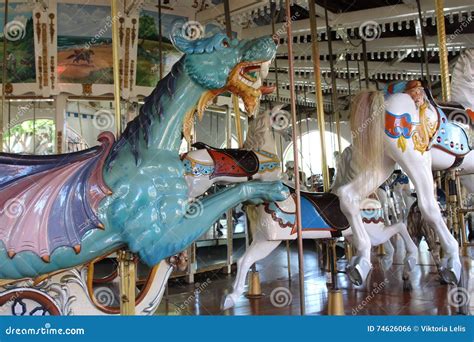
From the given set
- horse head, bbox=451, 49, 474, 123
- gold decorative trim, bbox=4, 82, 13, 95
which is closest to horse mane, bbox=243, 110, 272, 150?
horse head, bbox=451, 49, 474, 123

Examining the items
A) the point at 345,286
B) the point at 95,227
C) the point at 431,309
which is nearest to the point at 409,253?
the point at 345,286

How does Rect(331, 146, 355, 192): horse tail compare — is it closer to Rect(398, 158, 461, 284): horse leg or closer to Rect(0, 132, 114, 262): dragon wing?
Rect(398, 158, 461, 284): horse leg

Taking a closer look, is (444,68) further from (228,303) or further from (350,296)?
(228,303)

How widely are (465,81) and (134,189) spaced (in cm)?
221

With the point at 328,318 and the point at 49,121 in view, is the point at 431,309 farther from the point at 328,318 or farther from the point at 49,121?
the point at 49,121

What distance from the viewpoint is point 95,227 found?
1547 mm

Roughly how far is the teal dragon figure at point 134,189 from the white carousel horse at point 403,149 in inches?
33.8

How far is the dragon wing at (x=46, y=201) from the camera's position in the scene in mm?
1490

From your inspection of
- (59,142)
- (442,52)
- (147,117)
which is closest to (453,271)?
(442,52)

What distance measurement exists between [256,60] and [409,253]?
8.00ft

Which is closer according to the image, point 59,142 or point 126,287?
point 126,287

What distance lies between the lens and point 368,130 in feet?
8.03

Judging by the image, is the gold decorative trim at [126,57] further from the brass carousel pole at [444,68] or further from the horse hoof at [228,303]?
the brass carousel pole at [444,68]

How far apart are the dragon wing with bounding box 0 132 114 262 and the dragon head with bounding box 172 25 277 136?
18.9 inches
